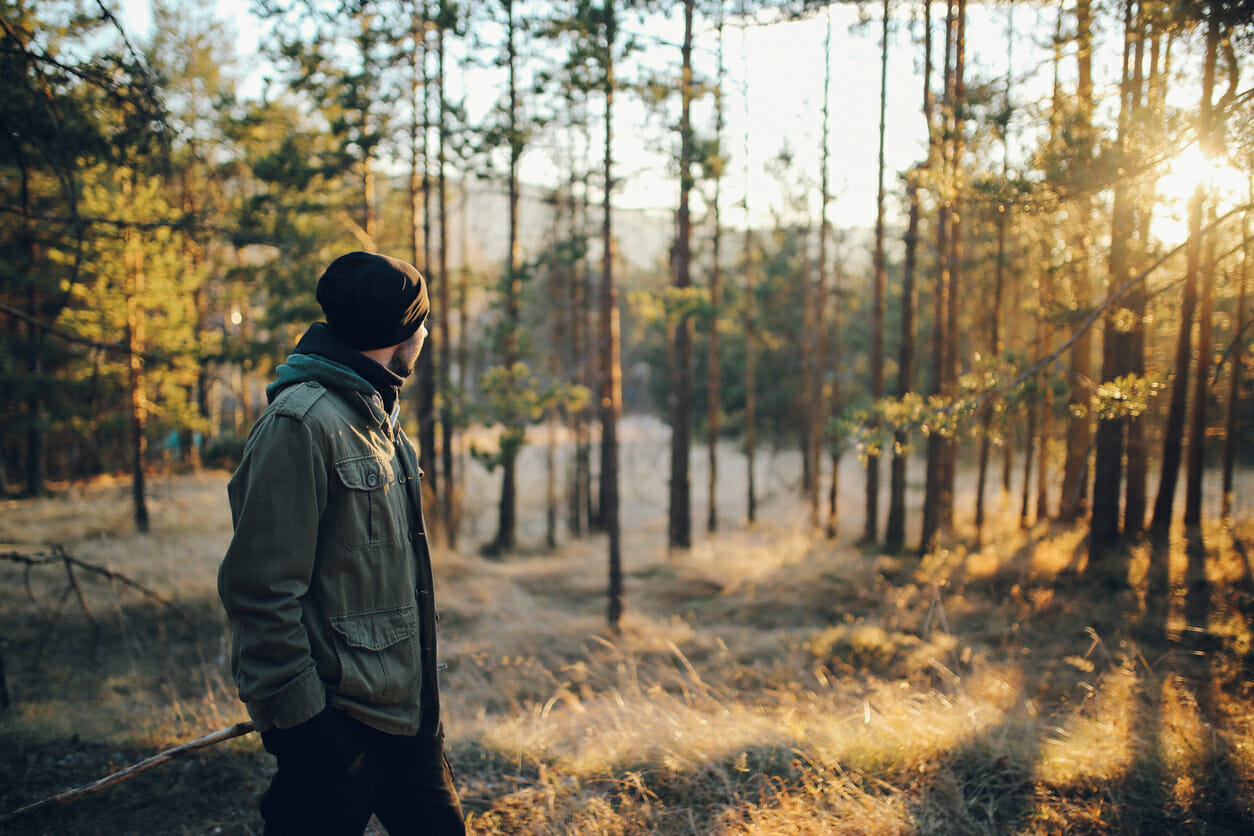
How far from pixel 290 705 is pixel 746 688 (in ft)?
19.6

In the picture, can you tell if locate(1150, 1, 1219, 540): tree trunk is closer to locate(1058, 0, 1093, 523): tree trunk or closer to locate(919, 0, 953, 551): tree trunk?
locate(1058, 0, 1093, 523): tree trunk

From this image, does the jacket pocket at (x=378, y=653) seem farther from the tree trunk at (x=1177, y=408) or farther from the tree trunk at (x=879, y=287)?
the tree trunk at (x=879, y=287)

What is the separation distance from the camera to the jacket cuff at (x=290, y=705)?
164cm

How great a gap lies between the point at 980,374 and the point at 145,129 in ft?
21.6

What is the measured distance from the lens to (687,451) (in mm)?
15539

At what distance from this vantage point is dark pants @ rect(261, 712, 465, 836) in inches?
69.1

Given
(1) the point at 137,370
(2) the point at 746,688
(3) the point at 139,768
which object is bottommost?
(2) the point at 746,688

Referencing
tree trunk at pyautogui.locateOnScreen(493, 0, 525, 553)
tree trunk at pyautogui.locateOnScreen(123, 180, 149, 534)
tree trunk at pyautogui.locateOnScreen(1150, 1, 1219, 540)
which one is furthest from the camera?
tree trunk at pyautogui.locateOnScreen(123, 180, 149, 534)

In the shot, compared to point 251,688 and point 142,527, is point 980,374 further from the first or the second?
point 142,527

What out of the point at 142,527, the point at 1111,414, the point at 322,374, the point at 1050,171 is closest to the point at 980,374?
the point at 1111,414

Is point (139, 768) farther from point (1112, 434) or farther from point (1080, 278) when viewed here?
point (1080, 278)

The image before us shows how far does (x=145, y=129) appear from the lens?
16.0 ft

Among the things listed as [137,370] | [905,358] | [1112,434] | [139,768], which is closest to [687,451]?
[905,358]

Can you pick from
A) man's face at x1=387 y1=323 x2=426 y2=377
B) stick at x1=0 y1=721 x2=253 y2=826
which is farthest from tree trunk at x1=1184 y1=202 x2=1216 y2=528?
stick at x1=0 y1=721 x2=253 y2=826
